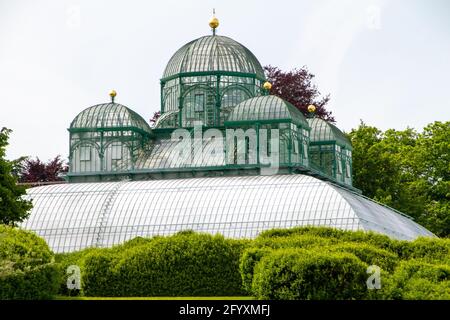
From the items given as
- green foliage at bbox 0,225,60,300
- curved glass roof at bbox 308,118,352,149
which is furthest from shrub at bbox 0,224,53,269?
curved glass roof at bbox 308,118,352,149

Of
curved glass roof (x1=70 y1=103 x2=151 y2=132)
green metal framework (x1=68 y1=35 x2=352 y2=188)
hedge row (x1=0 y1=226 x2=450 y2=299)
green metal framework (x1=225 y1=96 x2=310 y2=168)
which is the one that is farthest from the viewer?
curved glass roof (x1=70 y1=103 x2=151 y2=132)

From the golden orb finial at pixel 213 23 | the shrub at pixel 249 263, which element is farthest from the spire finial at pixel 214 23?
the shrub at pixel 249 263

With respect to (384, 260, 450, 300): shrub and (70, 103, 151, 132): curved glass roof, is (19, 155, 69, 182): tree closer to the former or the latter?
(70, 103, 151, 132): curved glass roof

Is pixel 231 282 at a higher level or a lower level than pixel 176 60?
lower

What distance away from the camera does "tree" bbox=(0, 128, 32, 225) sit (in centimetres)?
4994

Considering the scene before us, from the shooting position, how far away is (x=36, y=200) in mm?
59031

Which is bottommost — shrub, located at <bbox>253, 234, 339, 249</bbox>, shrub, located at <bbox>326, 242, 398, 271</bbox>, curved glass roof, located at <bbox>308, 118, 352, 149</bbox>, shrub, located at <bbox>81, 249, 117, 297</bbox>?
shrub, located at <bbox>81, 249, 117, 297</bbox>

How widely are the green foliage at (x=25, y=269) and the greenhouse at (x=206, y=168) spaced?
41.1 feet

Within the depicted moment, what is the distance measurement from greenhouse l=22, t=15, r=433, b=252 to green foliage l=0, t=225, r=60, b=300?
1254cm
